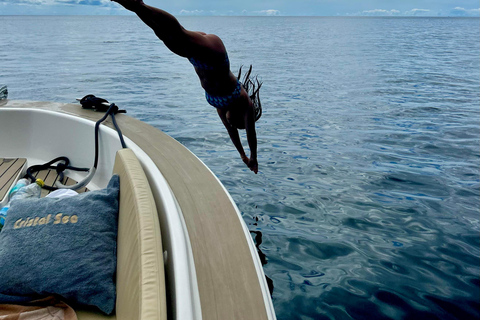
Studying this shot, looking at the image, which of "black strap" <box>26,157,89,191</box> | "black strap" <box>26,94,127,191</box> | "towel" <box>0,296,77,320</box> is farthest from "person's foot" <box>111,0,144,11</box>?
"black strap" <box>26,157,89,191</box>

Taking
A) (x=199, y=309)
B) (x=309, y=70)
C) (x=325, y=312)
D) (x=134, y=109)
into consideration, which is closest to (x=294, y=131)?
(x=134, y=109)

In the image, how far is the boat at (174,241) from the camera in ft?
4.46

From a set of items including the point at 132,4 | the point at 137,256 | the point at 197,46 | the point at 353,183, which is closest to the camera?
the point at 132,4

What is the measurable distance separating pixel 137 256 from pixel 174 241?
0.58ft

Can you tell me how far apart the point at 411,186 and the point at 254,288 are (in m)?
4.10

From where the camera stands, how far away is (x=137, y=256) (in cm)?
150

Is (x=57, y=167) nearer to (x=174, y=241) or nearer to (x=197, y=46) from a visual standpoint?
(x=174, y=241)

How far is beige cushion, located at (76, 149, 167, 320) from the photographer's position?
4.16ft

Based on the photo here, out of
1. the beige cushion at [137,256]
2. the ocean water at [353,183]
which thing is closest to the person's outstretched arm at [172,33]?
the beige cushion at [137,256]

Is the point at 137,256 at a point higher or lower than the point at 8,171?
higher

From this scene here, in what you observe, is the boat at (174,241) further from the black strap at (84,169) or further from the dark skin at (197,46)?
the dark skin at (197,46)

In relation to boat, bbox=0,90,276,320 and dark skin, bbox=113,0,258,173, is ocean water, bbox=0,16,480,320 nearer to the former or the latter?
boat, bbox=0,90,276,320

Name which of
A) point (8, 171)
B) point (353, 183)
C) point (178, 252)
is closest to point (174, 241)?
point (178, 252)

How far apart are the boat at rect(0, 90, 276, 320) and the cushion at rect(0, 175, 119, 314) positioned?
0.07 meters
